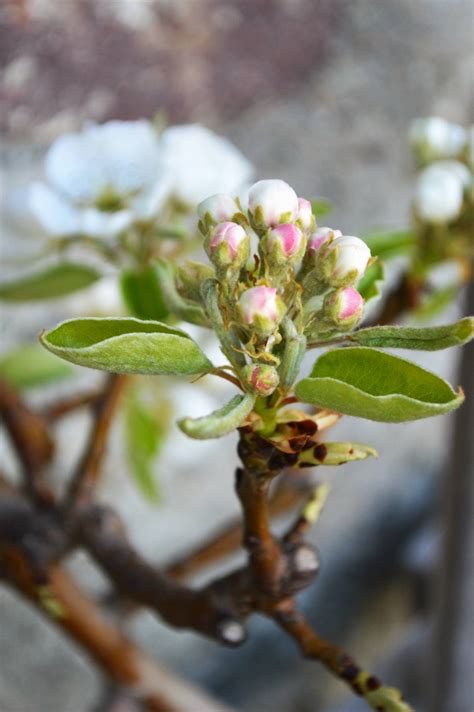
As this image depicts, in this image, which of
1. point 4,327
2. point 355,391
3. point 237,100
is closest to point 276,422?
point 355,391

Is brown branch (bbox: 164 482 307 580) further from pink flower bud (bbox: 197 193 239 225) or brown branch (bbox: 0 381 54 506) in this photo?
pink flower bud (bbox: 197 193 239 225)

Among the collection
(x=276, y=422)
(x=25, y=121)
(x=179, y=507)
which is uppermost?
(x=25, y=121)

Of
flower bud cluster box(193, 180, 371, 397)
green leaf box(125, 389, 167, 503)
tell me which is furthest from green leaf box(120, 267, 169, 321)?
green leaf box(125, 389, 167, 503)

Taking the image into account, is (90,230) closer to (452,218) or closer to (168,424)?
(452,218)

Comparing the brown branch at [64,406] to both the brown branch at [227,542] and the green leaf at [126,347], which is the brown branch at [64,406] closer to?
the brown branch at [227,542]

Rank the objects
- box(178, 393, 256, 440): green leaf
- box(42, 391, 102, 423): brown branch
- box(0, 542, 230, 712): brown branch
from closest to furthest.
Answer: box(178, 393, 256, 440): green leaf
box(0, 542, 230, 712): brown branch
box(42, 391, 102, 423): brown branch

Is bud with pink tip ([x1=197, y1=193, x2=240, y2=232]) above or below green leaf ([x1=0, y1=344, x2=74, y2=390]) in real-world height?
above
